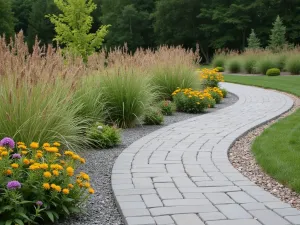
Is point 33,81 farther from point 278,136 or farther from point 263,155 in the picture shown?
point 278,136

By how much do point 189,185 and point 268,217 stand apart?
1.02 m

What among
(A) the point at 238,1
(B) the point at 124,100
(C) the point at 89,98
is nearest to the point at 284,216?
(C) the point at 89,98

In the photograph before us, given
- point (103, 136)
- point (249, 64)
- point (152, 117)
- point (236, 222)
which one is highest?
point (236, 222)

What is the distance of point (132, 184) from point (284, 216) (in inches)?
61.3

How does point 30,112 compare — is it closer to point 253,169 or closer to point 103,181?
point 103,181

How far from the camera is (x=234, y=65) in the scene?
23.7m

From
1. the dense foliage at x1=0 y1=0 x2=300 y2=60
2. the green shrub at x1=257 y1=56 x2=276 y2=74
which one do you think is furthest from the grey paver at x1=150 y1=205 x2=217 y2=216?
the dense foliage at x1=0 y1=0 x2=300 y2=60

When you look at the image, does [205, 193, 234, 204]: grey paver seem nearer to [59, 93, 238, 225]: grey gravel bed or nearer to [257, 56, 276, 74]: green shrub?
[59, 93, 238, 225]: grey gravel bed

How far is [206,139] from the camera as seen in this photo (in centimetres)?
634

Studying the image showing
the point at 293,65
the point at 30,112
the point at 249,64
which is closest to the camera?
the point at 30,112

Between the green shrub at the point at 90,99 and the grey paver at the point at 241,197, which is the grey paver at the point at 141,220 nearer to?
the grey paver at the point at 241,197

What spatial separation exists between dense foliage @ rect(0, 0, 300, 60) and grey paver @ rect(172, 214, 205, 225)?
125 feet

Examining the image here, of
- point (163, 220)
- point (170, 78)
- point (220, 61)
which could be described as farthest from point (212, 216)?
point (220, 61)

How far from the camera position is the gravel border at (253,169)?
3873 millimetres
